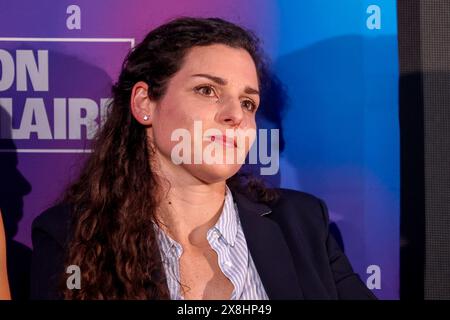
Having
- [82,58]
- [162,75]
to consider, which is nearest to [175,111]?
[162,75]

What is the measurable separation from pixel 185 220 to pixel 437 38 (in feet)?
3.22

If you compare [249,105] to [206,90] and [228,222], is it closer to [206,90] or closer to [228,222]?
[206,90]

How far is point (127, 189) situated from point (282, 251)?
0.44m

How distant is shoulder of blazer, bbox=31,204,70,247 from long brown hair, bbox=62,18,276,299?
20mm

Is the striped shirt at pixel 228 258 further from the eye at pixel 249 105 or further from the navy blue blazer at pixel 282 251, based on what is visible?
the eye at pixel 249 105

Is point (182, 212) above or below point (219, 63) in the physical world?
below

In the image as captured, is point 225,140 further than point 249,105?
Result: No

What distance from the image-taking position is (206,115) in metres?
1.62

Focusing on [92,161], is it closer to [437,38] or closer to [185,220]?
[185,220]

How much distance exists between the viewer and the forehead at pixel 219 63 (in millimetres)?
1643

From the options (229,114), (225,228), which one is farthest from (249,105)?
(225,228)

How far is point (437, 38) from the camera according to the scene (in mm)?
1939

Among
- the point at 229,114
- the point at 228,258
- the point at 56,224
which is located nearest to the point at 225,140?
the point at 229,114

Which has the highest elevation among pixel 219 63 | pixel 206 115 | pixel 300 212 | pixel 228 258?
pixel 219 63
